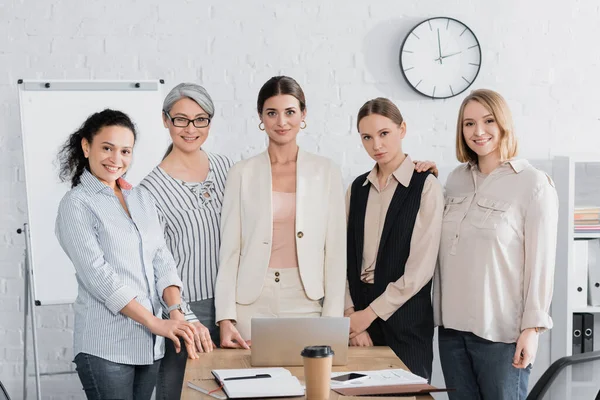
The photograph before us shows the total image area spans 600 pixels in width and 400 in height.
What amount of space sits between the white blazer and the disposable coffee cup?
0.82 meters

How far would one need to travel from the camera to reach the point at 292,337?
206 cm

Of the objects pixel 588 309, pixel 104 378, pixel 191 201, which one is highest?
pixel 191 201

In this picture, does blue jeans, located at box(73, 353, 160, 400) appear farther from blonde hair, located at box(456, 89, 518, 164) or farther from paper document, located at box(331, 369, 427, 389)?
blonde hair, located at box(456, 89, 518, 164)

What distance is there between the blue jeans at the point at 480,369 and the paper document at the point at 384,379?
2.21 feet

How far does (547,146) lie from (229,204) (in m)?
1.97

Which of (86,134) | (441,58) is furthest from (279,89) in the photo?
(441,58)

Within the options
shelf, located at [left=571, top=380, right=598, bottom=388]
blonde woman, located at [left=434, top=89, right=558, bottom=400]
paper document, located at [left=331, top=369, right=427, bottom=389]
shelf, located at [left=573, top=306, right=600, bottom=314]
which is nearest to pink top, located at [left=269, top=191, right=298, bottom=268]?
blonde woman, located at [left=434, top=89, right=558, bottom=400]

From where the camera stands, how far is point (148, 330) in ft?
7.74

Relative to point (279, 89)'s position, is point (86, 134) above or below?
below

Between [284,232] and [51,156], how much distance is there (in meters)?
1.35

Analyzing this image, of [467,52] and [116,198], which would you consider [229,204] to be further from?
[467,52]

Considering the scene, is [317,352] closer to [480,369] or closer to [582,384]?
[582,384]

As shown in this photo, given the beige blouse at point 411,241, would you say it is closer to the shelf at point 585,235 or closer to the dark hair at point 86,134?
the dark hair at point 86,134

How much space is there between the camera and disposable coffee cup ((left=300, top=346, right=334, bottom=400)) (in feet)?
5.66
